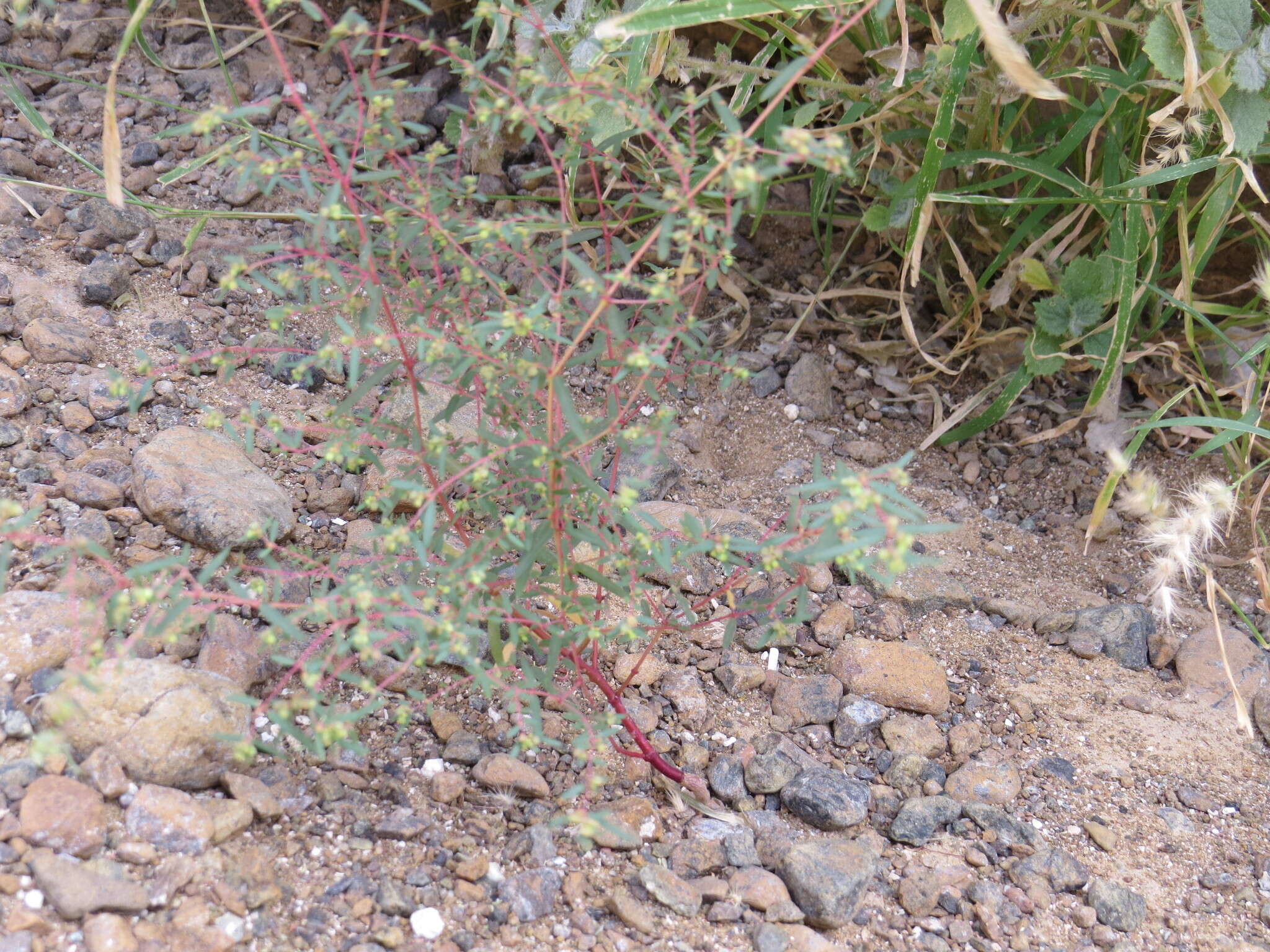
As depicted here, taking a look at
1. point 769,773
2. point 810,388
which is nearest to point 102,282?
point 810,388

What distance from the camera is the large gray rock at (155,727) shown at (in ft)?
4.98

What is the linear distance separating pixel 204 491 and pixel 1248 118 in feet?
7.02

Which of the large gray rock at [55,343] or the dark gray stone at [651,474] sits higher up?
the large gray rock at [55,343]

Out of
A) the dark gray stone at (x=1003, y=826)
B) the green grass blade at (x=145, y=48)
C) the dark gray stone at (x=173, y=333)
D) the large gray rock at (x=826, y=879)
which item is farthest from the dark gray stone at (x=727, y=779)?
the green grass blade at (x=145, y=48)

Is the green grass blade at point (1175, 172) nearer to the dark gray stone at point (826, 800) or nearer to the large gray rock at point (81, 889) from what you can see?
the dark gray stone at point (826, 800)

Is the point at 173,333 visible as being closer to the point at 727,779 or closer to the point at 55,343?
the point at 55,343

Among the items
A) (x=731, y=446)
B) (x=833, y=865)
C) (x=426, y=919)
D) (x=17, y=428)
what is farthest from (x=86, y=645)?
(x=731, y=446)

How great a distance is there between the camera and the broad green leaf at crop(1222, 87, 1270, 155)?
6.88 ft

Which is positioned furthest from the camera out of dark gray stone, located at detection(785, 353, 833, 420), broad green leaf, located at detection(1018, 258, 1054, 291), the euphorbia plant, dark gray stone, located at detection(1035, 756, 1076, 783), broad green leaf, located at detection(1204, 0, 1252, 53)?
dark gray stone, located at detection(785, 353, 833, 420)

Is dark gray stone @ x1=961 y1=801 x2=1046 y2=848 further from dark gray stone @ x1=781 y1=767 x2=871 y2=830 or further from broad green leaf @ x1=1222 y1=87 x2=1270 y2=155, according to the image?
broad green leaf @ x1=1222 y1=87 x2=1270 y2=155

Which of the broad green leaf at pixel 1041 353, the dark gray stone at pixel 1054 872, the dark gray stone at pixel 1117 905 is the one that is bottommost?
the dark gray stone at pixel 1054 872

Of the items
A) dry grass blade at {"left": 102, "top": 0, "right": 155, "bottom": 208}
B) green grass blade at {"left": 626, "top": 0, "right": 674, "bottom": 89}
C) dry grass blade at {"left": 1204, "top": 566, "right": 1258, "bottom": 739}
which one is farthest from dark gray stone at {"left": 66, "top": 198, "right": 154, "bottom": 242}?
dry grass blade at {"left": 1204, "top": 566, "right": 1258, "bottom": 739}

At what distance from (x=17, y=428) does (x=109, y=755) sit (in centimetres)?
91

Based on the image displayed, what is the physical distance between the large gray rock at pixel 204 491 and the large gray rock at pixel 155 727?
0.40m
